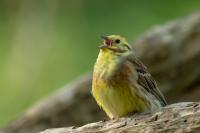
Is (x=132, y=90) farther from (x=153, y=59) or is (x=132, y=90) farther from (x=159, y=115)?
(x=153, y=59)

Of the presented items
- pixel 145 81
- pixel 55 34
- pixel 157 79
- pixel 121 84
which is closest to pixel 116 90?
pixel 121 84

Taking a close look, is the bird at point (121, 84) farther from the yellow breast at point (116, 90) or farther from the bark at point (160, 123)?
the bark at point (160, 123)

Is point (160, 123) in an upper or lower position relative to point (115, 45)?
lower

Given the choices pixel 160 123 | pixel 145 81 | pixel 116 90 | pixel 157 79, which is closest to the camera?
pixel 160 123

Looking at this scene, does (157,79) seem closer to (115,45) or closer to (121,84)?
(115,45)

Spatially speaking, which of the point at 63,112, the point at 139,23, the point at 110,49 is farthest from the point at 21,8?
the point at 110,49

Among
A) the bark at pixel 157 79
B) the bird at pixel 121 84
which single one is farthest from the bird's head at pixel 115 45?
the bark at pixel 157 79
